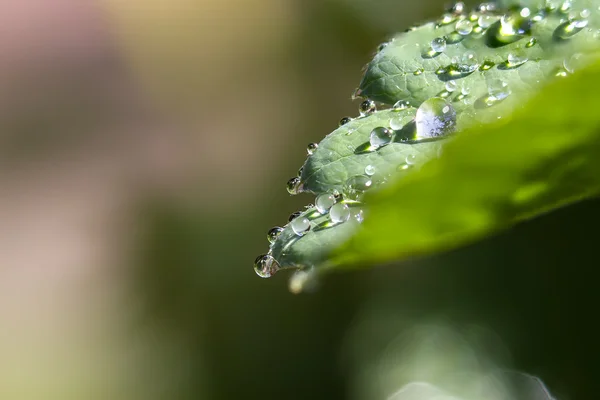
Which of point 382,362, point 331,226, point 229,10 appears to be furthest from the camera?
point 229,10

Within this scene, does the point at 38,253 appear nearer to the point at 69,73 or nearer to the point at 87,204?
the point at 87,204

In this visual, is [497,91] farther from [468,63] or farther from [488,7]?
[488,7]

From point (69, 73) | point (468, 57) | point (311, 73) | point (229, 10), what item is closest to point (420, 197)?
point (468, 57)

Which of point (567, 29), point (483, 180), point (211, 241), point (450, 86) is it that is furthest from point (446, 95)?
point (211, 241)

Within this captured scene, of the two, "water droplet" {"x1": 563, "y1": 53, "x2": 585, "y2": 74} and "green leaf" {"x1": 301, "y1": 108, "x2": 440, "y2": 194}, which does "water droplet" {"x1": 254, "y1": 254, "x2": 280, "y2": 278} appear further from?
"water droplet" {"x1": 563, "y1": 53, "x2": 585, "y2": 74}

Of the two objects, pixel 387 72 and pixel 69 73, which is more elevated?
pixel 69 73

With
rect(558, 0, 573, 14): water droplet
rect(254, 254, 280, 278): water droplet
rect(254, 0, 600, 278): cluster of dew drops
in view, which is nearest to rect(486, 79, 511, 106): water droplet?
rect(254, 0, 600, 278): cluster of dew drops

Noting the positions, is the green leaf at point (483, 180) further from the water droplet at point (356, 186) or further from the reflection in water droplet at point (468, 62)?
the reflection in water droplet at point (468, 62)
